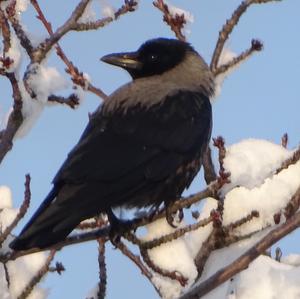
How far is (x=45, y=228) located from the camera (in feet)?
11.1

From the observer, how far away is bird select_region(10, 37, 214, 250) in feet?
12.0

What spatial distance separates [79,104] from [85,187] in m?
0.41

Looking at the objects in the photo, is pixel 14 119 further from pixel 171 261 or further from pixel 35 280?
pixel 171 261

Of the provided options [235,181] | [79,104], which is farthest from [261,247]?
[79,104]

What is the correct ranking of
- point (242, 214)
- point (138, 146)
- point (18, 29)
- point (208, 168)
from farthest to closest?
point (208, 168), point (138, 146), point (18, 29), point (242, 214)

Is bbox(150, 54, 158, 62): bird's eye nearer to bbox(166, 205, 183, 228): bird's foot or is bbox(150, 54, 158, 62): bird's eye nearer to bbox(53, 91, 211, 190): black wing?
bbox(53, 91, 211, 190): black wing

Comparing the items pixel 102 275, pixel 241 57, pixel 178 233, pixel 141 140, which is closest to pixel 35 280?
pixel 102 275

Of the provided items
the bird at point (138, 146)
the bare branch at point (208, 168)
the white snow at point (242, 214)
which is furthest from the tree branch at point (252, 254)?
the bare branch at point (208, 168)

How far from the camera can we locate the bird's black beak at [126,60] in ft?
17.1

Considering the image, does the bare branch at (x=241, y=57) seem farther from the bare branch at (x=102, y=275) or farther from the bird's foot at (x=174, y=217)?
the bare branch at (x=102, y=275)

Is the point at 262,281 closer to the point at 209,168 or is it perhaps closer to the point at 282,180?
the point at 282,180

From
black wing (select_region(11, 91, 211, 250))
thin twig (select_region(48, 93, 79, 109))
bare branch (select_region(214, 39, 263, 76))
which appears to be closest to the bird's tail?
black wing (select_region(11, 91, 211, 250))

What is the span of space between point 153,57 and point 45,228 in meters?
2.26

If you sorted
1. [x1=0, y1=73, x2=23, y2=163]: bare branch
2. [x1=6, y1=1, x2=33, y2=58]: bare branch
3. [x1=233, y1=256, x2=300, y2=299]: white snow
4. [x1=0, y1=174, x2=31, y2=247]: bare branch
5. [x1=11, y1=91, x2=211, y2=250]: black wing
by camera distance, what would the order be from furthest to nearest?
[x1=6, y1=1, x2=33, y2=58]: bare branch → [x1=11, y1=91, x2=211, y2=250]: black wing → [x1=0, y1=73, x2=23, y2=163]: bare branch → [x1=0, y1=174, x2=31, y2=247]: bare branch → [x1=233, y1=256, x2=300, y2=299]: white snow
